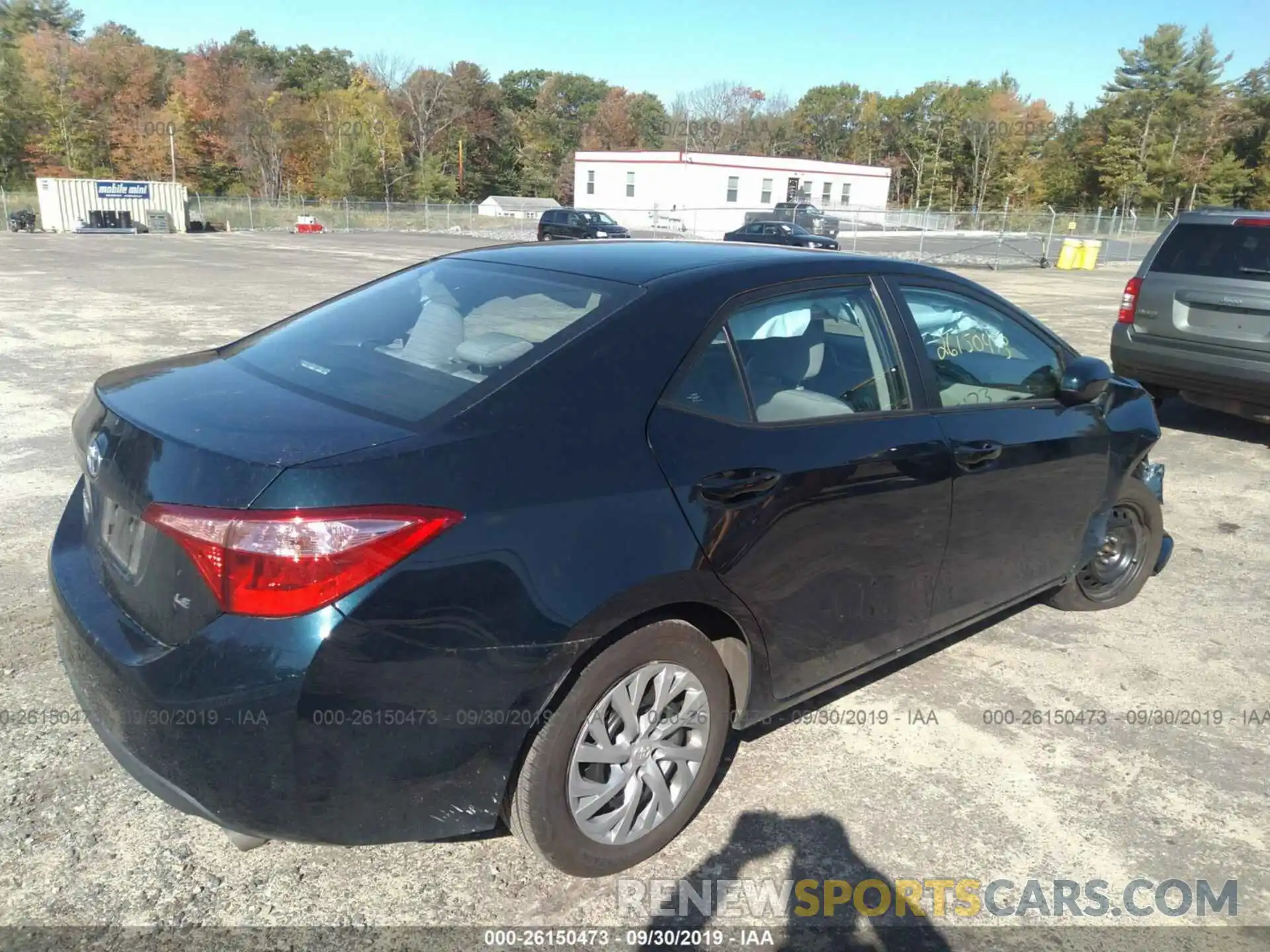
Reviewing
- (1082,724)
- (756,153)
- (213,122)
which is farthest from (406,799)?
(756,153)

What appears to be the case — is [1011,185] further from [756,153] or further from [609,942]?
[609,942]

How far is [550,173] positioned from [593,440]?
82635mm

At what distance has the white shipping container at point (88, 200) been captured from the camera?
4281cm

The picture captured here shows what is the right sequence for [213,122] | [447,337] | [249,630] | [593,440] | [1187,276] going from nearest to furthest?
[249,630], [593,440], [447,337], [1187,276], [213,122]

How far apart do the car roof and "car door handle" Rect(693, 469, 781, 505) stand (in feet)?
2.16

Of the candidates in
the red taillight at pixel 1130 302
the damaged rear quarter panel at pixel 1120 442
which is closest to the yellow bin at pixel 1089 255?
the red taillight at pixel 1130 302

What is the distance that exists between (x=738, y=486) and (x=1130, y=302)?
6925 millimetres

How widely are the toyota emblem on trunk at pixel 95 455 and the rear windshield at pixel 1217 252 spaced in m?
7.89

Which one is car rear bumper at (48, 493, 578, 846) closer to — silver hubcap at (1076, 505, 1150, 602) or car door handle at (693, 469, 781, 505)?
car door handle at (693, 469, 781, 505)

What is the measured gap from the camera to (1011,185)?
7456cm

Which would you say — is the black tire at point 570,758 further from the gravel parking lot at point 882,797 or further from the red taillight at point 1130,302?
the red taillight at point 1130,302

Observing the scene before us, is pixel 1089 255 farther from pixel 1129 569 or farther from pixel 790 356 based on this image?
pixel 790 356

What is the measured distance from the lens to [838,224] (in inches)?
1614

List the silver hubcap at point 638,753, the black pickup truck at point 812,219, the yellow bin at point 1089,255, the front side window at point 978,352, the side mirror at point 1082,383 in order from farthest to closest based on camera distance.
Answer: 1. the black pickup truck at point 812,219
2. the yellow bin at point 1089,255
3. the side mirror at point 1082,383
4. the front side window at point 978,352
5. the silver hubcap at point 638,753
